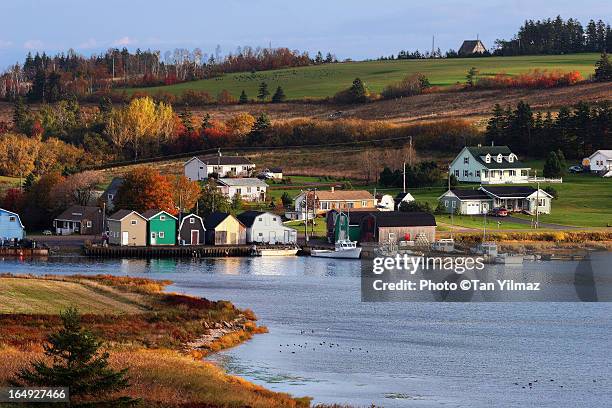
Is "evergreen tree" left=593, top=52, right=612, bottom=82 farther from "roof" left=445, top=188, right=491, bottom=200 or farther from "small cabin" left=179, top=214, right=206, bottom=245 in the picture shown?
"small cabin" left=179, top=214, right=206, bottom=245

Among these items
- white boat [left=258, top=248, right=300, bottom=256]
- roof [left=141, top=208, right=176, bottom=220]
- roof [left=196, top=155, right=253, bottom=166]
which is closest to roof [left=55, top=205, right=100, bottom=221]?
roof [left=141, top=208, right=176, bottom=220]

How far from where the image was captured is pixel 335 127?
4796 inches

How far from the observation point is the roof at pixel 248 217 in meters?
77.0

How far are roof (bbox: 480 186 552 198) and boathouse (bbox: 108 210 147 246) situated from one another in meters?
24.8

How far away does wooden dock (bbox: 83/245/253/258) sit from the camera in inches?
2824

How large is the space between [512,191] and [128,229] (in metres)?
27.5

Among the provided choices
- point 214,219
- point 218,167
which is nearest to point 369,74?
point 218,167

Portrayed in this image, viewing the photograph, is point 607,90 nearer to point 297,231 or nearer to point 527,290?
point 297,231

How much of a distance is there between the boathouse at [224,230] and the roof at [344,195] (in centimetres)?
866

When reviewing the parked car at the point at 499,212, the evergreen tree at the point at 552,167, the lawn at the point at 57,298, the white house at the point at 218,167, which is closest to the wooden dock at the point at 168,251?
the parked car at the point at 499,212

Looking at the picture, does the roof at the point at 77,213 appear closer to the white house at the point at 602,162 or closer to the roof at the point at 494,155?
the roof at the point at 494,155

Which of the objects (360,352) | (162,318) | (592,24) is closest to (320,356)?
(360,352)

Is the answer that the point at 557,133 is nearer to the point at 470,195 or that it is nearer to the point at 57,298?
the point at 470,195

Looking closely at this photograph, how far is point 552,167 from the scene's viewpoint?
308ft
